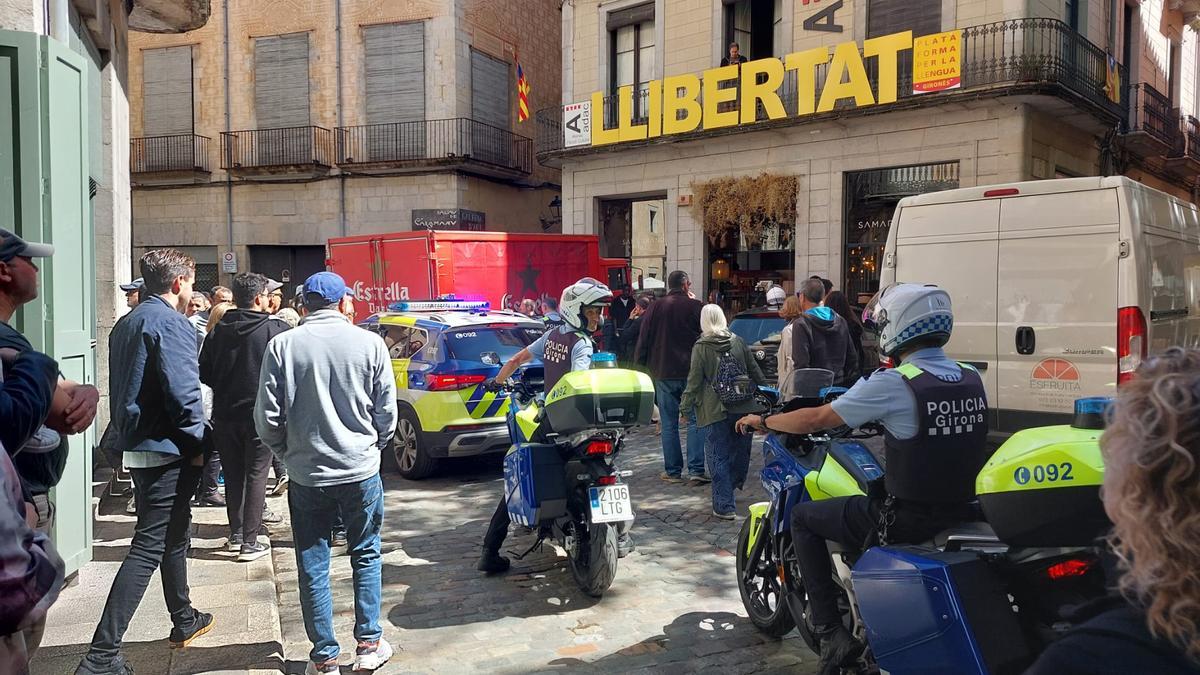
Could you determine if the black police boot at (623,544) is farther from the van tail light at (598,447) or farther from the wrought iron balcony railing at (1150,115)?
the wrought iron balcony railing at (1150,115)

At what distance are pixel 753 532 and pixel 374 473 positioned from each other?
1901 mm

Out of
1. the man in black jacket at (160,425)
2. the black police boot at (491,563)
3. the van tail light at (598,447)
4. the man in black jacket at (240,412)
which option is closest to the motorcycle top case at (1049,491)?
the van tail light at (598,447)

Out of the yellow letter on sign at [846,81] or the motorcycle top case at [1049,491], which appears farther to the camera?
the yellow letter on sign at [846,81]

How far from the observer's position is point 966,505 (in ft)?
10.2

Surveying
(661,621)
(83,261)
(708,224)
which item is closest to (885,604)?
(661,621)

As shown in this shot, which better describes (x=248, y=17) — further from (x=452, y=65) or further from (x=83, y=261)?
(x=83, y=261)

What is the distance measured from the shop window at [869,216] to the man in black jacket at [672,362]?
7.92 metres

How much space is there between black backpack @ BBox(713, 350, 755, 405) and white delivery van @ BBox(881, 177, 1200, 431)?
2130mm

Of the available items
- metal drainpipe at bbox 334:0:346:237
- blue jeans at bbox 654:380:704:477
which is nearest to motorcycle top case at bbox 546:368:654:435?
blue jeans at bbox 654:380:704:477

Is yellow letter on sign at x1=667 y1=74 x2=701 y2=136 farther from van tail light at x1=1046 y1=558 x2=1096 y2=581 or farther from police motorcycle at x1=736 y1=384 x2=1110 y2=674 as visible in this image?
van tail light at x1=1046 y1=558 x2=1096 y2=581

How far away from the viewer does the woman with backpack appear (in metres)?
6.62

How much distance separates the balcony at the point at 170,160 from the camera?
24.0 metres

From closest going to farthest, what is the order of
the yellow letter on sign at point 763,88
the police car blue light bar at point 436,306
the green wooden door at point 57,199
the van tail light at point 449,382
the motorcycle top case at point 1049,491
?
the motorcycle top case at point 1049,491
the green wooden door at point 57,199
the van tail light at point 449,382
the police car blue light bar at point 436,306
the yellow letter on sign at point 763,88

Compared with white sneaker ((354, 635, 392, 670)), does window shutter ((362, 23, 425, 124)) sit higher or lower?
higher
